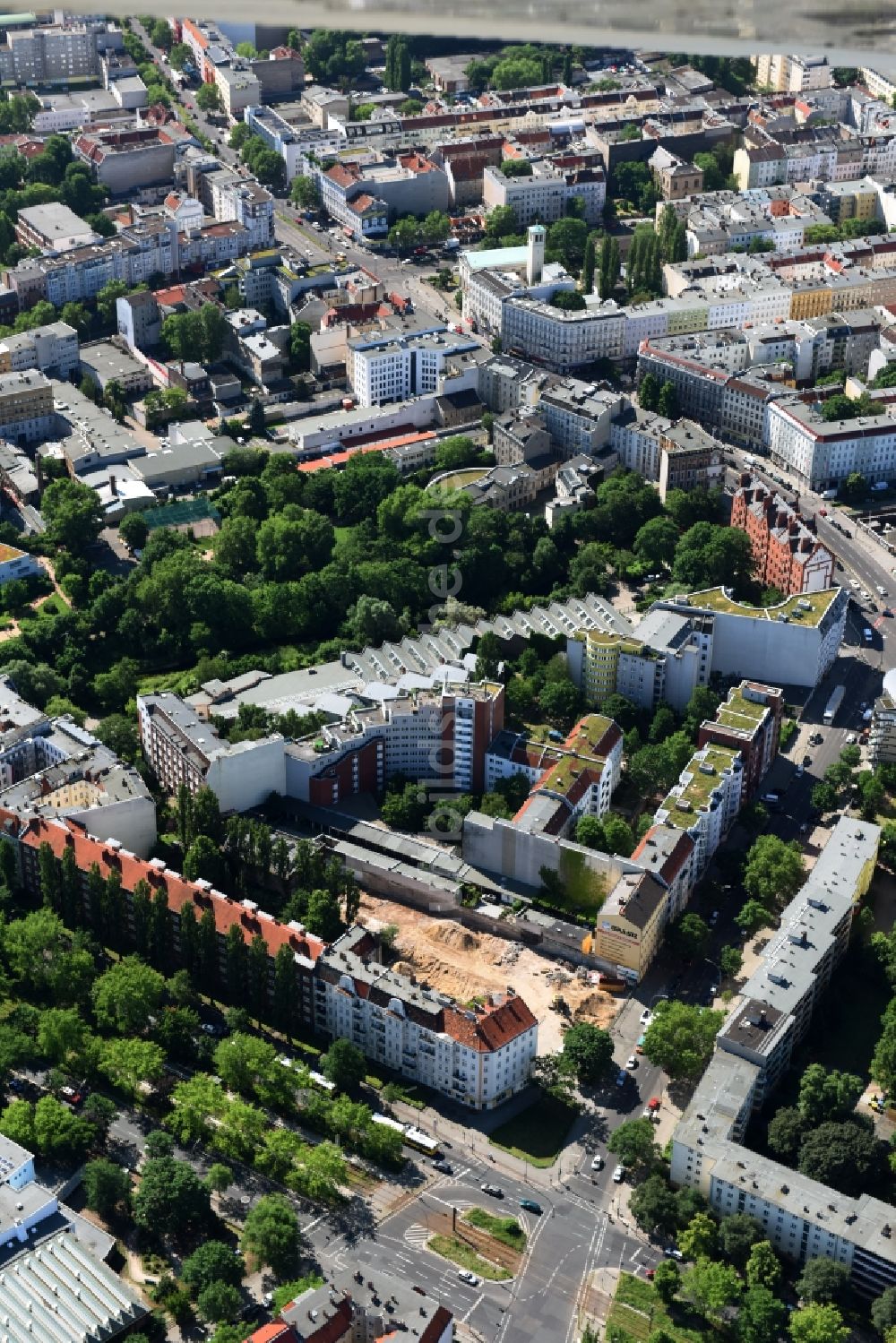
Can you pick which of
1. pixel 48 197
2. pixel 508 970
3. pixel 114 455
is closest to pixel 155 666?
pixel 114 455

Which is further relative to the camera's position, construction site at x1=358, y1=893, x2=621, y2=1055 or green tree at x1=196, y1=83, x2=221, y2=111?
green tree at x1=196, y1=83, x2=221, y2=111

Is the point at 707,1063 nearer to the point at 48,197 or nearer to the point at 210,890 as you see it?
the point at 210,890

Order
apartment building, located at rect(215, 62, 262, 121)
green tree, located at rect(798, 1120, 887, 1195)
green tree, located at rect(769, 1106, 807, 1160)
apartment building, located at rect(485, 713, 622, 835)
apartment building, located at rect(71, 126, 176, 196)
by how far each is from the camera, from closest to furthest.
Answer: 1. green tree, located at rect(798, 1120, 887, 1195)
2. green tree, located at rect(769, 1106, 807, 1160)
3. apartment building, located at rect(485, 713, 622, 835)
4. apartment building, located at rect(71, 126, 176, 196)
5. apartment building, located at rect(215, 62, 262, 121)

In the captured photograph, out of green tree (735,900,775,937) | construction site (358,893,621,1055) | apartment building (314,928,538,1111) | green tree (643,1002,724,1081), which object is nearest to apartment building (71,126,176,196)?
construction site (358,893,621,1055)

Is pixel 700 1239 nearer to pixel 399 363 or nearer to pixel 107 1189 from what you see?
pixel 107 1189

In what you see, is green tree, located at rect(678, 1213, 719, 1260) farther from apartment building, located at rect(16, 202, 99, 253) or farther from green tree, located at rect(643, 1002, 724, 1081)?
apartment building, located at rect(16, 202, 99, 253)

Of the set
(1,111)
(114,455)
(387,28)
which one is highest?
(387,28)
